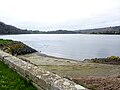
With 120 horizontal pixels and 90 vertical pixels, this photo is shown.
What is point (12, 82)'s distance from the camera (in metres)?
9.39

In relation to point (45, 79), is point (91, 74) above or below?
below

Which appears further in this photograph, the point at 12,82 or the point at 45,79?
the point at 12,82

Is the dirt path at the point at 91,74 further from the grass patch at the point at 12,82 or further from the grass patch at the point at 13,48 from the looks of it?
the grass patch at the point at 13,48

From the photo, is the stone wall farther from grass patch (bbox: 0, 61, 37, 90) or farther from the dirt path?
the dirt path

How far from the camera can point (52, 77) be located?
768cm

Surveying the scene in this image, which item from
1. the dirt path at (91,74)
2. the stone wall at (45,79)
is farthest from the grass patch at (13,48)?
the stone wall at (45,79)

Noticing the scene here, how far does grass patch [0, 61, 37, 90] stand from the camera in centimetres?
859

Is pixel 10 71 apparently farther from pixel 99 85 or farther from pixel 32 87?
pixel 99 85

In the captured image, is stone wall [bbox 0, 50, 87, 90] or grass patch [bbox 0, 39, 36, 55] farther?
grass patch [bbox 0, 39, 36, 55]

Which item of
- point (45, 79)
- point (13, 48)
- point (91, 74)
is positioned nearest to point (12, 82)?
point (45, 79)

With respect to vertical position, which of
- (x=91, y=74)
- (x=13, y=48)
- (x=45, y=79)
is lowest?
(x=91, y=74)

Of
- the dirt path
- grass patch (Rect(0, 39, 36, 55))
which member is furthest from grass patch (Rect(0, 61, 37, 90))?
grass patch (Rect(0, 39, 36, 55))

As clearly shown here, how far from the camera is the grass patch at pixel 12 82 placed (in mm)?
8586

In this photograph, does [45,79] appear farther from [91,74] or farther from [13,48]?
[13,48]
